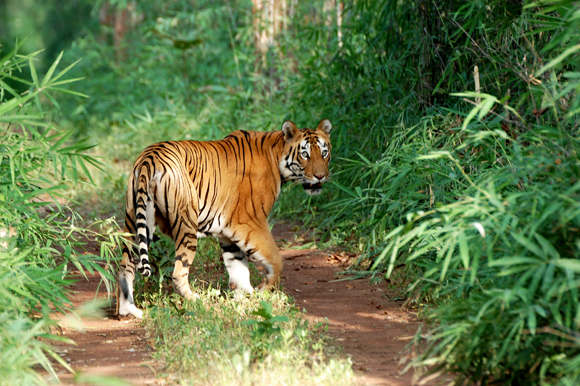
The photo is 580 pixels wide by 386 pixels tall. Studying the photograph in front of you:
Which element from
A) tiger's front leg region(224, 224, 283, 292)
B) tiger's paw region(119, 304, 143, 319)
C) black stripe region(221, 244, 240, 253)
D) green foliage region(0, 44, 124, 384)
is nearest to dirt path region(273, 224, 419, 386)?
tiger's front leg region(224, 224, 283, 292)

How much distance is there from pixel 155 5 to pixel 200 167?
11.7 meters

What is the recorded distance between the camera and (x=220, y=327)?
3.43 metres

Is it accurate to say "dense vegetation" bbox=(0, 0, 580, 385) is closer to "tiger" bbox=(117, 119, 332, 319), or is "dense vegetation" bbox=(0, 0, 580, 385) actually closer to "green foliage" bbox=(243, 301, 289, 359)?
"tiger" bbox=(117, 119, 332, 319)

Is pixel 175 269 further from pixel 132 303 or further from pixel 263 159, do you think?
pixel 263 159

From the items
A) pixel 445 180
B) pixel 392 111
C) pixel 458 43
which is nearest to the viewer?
pixel 445 180

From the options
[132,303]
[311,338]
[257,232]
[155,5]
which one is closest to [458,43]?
[257,232]

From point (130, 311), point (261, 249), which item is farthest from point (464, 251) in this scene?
point (130, 311)

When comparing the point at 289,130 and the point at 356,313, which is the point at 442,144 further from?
the point at 356,313

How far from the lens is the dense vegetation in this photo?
2494 mm

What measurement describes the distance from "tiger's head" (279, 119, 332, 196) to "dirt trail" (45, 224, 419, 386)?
774mm

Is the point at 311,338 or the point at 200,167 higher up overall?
the point at 200,167

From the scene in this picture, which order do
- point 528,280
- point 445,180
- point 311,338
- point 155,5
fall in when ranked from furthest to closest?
point 155,5, point 445,180, point 311,338, point 528,280

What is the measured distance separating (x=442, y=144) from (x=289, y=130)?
Answer: 4.01 feet

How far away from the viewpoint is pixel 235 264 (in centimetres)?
444
